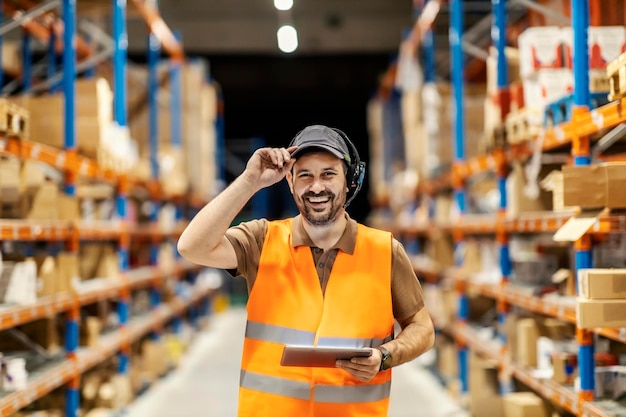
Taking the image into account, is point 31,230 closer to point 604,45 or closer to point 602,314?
point 602,314

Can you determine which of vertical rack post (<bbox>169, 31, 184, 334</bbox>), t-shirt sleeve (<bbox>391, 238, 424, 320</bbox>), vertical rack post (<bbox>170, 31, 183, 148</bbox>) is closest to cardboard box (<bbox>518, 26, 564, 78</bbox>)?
t-shirt sleeve (<bbox>391, 238, 424, 320</bbox>)

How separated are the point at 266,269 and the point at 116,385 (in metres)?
4.76

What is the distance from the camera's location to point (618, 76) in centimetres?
364

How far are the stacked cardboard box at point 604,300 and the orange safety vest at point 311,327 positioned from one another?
130 centimetres

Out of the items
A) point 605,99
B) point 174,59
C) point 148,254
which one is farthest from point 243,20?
point 605,99

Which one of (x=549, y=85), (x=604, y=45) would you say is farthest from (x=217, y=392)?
(x=604, y=45)

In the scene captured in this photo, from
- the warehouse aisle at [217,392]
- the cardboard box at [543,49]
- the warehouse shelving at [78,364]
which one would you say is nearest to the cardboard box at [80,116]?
the warehouse shelving at [78,364]

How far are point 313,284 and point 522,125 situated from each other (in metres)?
3.07

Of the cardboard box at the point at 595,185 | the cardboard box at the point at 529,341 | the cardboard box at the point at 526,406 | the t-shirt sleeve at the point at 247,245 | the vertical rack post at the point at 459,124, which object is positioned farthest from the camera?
the vertical rack post at the point at 459,124

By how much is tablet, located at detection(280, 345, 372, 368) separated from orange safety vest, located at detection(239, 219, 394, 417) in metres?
0.20

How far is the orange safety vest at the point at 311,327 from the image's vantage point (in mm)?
2806

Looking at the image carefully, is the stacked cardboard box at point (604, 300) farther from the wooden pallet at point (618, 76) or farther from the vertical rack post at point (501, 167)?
the vertical rack post at point (501, 167)

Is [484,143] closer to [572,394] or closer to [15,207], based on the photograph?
[572,394]

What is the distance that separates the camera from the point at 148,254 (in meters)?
10.4
